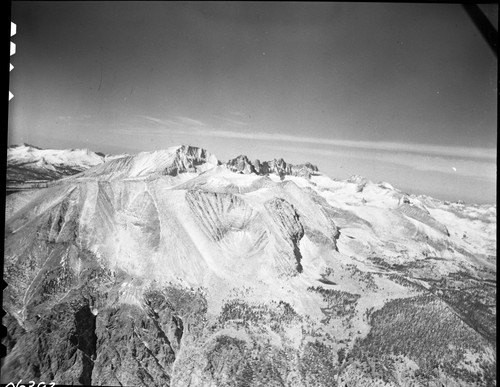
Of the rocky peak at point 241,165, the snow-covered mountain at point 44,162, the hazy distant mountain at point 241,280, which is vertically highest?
the rocky peak at point 241,165

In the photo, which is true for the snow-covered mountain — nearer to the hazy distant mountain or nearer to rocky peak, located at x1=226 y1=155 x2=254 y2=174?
the hazy distant mountain

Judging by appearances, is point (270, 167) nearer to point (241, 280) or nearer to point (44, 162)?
point (241, 280)

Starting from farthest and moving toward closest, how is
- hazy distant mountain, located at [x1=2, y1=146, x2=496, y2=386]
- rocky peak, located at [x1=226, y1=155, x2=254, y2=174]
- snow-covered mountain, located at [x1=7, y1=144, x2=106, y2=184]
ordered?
rocky peak, located at [x1=226, y1=155, x2=254, y2=174]
snow-covered mountain, located at [x1=7, y1=144, x2=106, y2=184]
hazy distant mountain, located at [x1=2, y1=146, x2=496, y2=386]

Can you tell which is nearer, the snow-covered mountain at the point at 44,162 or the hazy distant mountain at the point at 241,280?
the hazy distant mountain at the point at 241,280

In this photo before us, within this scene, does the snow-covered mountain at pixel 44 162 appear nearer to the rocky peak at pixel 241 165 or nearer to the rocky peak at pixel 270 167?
the rocky peak at pixel 241 165

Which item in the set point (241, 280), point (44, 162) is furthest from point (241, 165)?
point (44, 162)

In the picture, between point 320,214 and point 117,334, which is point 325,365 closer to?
point 320,214

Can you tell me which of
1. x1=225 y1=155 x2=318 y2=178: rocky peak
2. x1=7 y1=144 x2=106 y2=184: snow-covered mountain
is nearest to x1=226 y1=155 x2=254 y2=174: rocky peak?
x1=225 y1=155 x2=318 y2=178: rocky peak

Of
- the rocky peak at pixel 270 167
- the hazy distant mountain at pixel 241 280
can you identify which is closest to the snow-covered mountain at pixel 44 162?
the hazy distant mountain at pixel 241 280

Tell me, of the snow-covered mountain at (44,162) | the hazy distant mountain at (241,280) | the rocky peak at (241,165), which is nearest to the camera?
the hazy distant mountain at (241,280)
